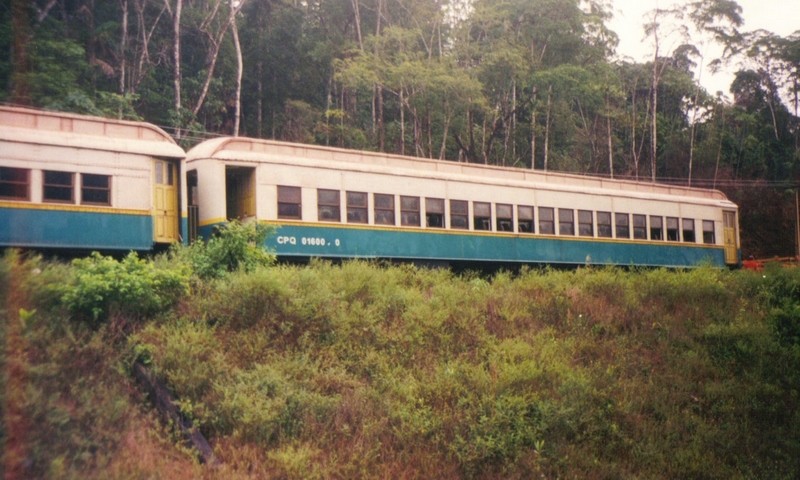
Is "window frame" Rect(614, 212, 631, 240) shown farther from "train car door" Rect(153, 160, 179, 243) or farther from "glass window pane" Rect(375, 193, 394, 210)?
"train car door" Rect(153, 160, 179, 243)

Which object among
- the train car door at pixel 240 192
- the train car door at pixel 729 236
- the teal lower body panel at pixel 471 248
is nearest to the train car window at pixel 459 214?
the teal lower body panel at pixel 471 248

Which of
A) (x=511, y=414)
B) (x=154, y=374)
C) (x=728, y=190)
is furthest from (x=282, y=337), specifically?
(x=728, y=190)

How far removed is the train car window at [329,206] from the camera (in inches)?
643

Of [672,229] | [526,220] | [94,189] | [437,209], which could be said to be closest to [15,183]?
[94,189]

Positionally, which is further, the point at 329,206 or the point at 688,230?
the point at 688,230

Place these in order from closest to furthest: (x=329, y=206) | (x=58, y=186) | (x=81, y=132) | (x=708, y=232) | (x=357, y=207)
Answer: (x=58, y=186) → (x=81, y=132) → (x=329, y=206) → (x=357, y=207) → (x=708, y=232)

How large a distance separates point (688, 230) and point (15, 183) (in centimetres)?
1956

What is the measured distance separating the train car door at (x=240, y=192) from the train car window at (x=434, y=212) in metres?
4.54

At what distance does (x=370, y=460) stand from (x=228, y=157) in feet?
28.0

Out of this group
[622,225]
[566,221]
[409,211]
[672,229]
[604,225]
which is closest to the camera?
[409,211]

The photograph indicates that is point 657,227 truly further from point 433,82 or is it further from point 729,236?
point 433,82

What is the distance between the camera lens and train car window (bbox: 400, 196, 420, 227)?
17.6 meters

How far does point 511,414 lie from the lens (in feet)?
33.0

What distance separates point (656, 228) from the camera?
22781 millimetres
